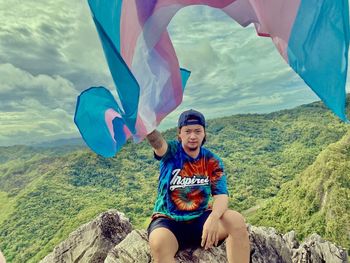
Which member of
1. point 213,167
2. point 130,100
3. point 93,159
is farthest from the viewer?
point 93,159

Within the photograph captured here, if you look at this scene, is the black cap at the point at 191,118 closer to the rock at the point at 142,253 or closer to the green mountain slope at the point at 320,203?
the rock at the point at 142,253

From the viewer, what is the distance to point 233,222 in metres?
3.54

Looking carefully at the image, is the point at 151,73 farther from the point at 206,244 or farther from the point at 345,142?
the point at 345,142

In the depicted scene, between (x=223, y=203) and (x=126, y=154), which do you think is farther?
(x=126, y=154)

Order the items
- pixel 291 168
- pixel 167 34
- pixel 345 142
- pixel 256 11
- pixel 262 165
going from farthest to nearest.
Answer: pixel 262 165, pixel 291 168, pixel 345 142, pixel 167 34, pixel 256 11

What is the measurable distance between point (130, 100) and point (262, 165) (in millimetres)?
95684

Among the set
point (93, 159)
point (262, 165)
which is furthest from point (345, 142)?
point (93, 159)

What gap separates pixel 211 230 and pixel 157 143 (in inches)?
33.1

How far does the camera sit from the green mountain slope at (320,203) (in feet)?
150

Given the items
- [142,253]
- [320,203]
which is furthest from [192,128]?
[320,203]

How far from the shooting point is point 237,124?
121562 mm

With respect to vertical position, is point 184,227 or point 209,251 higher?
point 184,227

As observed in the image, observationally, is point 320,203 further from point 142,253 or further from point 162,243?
point 162,243

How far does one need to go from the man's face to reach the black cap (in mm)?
30
